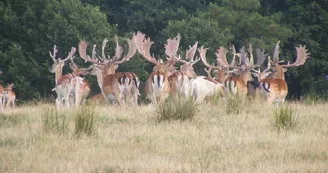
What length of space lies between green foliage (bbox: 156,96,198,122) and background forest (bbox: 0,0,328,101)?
47.2 feet

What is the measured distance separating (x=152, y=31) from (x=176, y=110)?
21.5 m

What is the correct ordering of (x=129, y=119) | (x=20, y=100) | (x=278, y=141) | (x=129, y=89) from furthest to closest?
(x=20, y=100) < (x=129, y=89) < (x=129, y=119) < (x=278, y=141)

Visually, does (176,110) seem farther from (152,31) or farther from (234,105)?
(152,31)

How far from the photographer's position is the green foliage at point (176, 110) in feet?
35.3

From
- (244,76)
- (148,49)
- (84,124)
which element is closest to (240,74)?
(244,76)

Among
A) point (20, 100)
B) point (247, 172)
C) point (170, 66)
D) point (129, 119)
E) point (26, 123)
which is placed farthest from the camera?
point (20, 100)

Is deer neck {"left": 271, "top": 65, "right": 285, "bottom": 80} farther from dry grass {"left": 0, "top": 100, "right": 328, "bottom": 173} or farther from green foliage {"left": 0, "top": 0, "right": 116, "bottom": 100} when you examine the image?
green foliage {"left": 0, "top": 0, "right": 116, "bottom": 100}

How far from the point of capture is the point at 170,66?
632 inches

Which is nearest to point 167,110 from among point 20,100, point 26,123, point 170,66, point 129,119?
point 129,119

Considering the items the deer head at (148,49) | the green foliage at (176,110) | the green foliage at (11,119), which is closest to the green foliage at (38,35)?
the deer head at (148,49)

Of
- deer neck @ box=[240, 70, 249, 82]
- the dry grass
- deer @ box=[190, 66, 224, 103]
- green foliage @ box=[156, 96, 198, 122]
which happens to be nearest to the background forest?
deer neck @ box=[240, 70, 249, 82]

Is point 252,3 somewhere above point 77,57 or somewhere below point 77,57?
above

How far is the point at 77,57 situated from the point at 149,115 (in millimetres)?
15088

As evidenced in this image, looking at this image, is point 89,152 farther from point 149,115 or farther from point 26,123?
point 149,115
